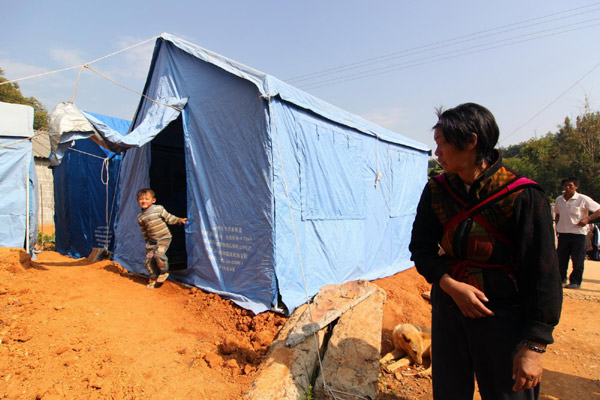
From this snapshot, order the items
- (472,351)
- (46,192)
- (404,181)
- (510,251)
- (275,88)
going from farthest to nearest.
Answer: (46,192) → (404,181) → (275,88) → (472,351) → (510,251)

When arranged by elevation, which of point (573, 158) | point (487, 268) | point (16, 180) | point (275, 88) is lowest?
point (487, 268)

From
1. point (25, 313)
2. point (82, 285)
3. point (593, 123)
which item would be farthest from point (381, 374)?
point (593, 123)

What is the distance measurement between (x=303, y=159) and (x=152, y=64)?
2.97 m

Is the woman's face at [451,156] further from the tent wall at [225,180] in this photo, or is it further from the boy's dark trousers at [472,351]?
the tent wall at [225,180]

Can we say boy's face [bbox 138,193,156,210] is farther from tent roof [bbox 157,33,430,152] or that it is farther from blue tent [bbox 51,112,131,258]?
blue tent [bbox 51,112,131,258]

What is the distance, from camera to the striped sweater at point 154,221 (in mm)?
4535

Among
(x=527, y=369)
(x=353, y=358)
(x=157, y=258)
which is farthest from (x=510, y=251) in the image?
(x=157, y=258)

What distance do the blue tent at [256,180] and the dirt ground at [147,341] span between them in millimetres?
554

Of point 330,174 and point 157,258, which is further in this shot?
point 330,174

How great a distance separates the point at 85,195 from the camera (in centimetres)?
706

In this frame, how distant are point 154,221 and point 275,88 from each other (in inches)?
99.7

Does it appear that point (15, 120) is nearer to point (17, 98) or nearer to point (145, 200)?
point (145, 200)

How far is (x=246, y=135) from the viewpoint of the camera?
12.8 feet

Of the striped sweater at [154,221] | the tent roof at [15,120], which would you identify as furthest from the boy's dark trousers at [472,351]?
the tent roof at [15,120]
